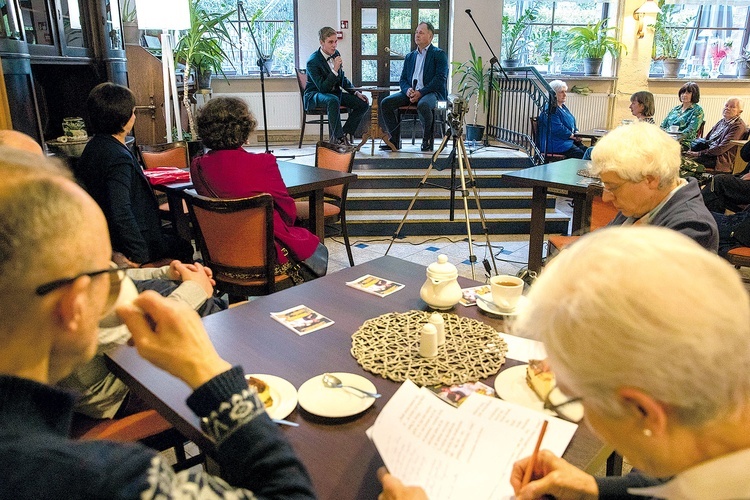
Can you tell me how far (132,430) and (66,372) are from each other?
2.36ft

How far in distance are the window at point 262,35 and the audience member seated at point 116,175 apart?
5741 mm

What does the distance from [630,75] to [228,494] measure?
9343mm

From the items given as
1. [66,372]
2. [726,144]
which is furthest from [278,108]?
[66,372]

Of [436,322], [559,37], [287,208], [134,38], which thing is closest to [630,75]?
[559,37]

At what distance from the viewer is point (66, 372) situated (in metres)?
0.74

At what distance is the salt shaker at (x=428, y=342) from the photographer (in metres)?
1.32

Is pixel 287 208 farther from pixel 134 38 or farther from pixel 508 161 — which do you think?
pixel 508 161

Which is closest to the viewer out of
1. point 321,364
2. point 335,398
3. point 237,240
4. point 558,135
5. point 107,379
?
point 335,398

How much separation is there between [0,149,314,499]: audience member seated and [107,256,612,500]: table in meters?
0.20

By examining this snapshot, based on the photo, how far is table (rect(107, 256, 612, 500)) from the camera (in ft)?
3.27

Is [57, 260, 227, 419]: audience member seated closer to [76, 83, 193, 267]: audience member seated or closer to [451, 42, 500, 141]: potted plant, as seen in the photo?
[76, 83, 193, 267]: audience member seated

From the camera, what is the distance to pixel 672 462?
2.04 feet

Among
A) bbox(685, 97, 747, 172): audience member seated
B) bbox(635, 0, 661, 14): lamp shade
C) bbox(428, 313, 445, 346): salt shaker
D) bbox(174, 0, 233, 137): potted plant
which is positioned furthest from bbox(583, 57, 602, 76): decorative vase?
bbox(428, 313, 445, 346): salt shaker

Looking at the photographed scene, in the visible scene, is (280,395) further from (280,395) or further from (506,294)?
(506,294)
